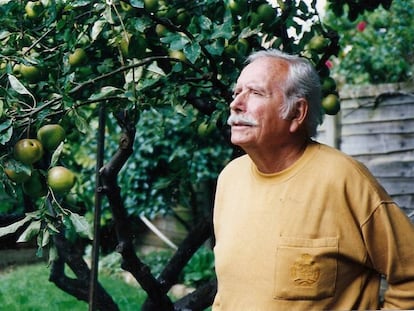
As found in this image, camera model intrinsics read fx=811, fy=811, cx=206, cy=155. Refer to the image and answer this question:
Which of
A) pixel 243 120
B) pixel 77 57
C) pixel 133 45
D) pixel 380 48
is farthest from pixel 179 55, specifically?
pixel 380 48

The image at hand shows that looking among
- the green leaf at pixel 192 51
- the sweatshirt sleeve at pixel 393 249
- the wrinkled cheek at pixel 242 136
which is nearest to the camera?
the sweatshirt sleeve at pixel 393 249

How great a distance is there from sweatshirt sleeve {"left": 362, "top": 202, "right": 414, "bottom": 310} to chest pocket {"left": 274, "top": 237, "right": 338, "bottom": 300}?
86mm

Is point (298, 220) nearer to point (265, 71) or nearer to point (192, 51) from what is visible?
point (265, 71)

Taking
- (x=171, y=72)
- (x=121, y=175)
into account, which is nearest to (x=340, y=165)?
(x=171, y=72)

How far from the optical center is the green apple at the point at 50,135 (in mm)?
2049

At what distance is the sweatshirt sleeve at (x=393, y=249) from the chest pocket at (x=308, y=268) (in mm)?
86

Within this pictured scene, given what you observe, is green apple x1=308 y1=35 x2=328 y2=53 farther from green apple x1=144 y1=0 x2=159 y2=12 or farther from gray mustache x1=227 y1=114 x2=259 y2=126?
gray mustache x1=227 y1=114 x2=259 y2=126

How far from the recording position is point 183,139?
5715 millimetres

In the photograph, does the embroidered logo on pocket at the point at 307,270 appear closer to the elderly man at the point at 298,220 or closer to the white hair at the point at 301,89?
the elderly man at the point at 298,220

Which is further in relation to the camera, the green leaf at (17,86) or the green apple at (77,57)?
the green apple at (77,57)

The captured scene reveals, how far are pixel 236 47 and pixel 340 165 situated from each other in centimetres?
74

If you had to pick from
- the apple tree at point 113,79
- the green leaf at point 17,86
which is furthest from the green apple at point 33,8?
the green leaf at point 17,86

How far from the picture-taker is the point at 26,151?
196 cm

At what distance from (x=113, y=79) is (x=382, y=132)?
2.62 meters
